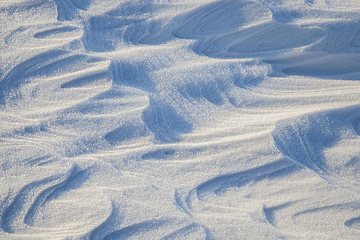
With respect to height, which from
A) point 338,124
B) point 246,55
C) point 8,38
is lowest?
point 338,124

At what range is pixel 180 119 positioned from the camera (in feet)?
4.55

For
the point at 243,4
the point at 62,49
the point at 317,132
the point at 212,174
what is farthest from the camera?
the point at 243,4

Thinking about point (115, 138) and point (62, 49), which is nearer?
point (115, 138)

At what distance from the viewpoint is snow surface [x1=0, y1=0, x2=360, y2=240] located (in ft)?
3.76

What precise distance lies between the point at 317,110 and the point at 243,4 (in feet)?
2.30

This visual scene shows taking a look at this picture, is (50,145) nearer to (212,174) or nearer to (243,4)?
(212,174)

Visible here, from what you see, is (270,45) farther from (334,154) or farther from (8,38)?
(8,38)

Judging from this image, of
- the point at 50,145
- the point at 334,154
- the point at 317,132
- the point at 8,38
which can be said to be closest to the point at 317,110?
the point at 317,132

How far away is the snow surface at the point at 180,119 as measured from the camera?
1.15 meters

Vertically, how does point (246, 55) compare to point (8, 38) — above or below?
below

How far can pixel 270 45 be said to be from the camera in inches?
63.0

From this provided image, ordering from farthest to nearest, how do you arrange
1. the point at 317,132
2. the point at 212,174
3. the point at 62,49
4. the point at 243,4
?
the point at 243,4, the point at 62,49, the point at 317,132, the point at 212,174

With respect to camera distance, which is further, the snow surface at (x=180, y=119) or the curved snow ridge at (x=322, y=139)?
the curved snow ridge at (x=322, y=139)

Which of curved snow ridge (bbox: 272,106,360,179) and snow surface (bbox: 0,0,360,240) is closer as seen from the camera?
snow surface (bbox: 0,0,360,240)
